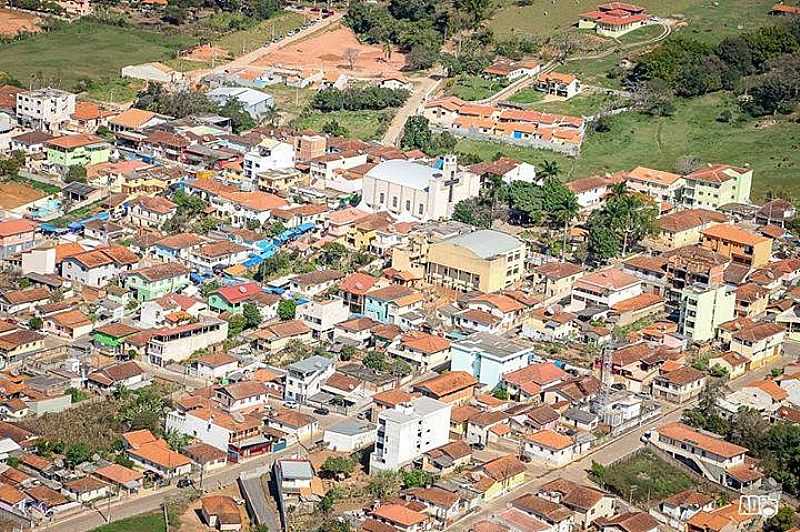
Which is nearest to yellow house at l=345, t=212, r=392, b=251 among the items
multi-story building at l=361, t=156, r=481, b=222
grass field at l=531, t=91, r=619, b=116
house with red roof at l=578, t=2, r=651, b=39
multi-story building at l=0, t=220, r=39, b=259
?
multi-story building at l=361, t=156, r=481, b=222

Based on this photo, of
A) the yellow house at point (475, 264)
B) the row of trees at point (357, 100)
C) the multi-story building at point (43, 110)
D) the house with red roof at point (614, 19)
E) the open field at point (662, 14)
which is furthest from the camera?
the open field at point (662, 14)

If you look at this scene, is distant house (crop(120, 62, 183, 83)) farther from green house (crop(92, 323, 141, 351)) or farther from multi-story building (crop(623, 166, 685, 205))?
green house (crop(92, 323, 141, 351))

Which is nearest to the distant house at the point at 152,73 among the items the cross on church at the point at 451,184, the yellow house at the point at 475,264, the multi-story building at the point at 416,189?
the multi-story building at the point at 416,189

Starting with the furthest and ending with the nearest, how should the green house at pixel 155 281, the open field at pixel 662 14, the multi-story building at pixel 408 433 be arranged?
the open field at pixel 662 14, the green house at pixel 155 281, the multi-story building at pixel 408 433

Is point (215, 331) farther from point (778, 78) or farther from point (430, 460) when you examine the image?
point (778, 78)

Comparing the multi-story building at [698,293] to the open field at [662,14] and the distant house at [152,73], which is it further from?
the distant house at [152,73]

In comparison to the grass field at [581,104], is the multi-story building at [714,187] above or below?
below

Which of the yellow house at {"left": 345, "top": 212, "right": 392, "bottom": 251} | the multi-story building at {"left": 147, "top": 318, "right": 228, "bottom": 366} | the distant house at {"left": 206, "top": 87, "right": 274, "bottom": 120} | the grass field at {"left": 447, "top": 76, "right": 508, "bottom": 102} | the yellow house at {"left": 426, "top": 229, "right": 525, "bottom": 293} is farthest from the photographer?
the grass field at {"left": 447, "top": 76, "right": 508, "bottom": 102}
